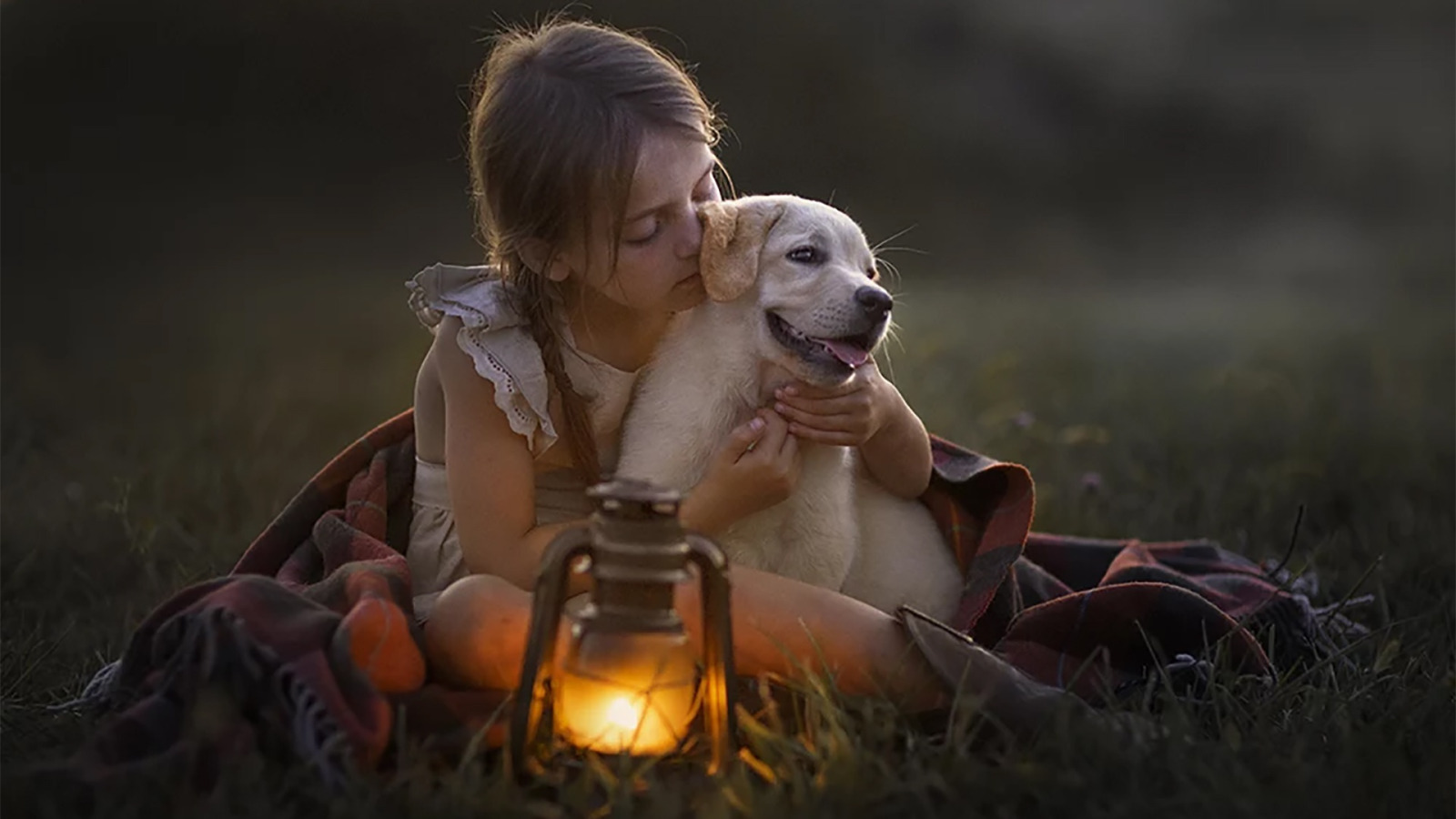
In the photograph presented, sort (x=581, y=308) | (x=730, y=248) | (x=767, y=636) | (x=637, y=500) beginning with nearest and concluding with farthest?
1. (x=637, y=500)
2. (x=767, y=636)
3. (x=730, y=248)
4. (x=581, y=308)

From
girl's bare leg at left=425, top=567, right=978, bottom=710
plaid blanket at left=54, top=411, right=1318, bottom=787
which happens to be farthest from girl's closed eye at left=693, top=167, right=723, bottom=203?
plaid blanket at left=54, top=411, right=1318, bottom=787

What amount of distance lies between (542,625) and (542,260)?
965 mm

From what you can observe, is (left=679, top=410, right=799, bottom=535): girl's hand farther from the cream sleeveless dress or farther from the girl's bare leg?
the cream sleeveless dress

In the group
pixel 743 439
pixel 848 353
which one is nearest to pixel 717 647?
pixel 743 439

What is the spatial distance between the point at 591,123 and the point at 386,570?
34.5 inches

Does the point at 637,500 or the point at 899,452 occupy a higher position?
the point at 637,500

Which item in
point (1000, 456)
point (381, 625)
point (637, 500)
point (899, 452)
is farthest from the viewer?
point (1000, 456)

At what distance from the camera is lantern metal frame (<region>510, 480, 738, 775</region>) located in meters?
1.85

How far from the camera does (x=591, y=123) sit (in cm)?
254

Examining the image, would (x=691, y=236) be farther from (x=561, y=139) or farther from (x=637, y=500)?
(x=637, y=500)

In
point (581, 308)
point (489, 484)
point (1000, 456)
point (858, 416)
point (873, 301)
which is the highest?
point (873, 301)

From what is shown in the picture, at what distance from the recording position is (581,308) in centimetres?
278

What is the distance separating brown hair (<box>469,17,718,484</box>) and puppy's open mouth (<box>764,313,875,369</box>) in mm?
340

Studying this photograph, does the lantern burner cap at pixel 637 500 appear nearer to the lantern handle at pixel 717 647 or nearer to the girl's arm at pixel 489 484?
the lantern handle at pixel 717 647
